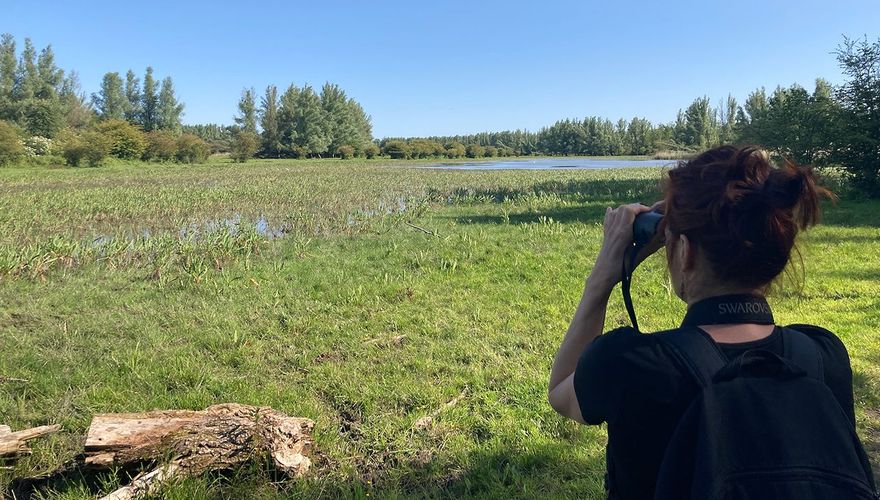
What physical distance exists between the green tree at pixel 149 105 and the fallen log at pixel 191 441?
67.6 m

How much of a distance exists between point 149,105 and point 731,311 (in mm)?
72030

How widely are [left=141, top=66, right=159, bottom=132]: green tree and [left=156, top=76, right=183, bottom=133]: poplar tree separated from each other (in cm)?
34

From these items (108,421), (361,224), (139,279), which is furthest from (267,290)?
(361,224)

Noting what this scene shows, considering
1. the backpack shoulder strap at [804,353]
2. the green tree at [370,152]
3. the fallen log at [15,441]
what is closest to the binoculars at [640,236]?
the backpack shoulder strap at [804,353]

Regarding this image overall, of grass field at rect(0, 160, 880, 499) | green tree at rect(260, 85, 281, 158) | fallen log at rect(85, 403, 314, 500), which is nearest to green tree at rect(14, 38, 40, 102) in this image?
green tree at rect(260, 85, 281, 158)

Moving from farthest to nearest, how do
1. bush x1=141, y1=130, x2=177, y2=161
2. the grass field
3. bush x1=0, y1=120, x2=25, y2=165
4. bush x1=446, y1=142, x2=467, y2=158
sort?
bush x1=446, y1=142, x2=467, y2=158 → bush x1=141, y1=130, x2=177, y2=161 → bush x1=0, y1=120, x2=25, y2=165 → the grass field

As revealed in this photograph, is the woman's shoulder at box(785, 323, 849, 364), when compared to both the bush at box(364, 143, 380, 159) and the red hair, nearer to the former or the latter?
the red hair

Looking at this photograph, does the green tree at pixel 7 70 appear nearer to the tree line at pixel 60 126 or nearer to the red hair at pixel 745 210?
the tree line at pixel 60 126

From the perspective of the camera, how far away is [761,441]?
39.0 inches

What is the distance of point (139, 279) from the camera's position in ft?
25.9

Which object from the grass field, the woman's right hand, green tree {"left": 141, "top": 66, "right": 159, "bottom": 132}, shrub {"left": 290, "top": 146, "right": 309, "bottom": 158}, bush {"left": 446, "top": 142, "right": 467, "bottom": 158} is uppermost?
green tree {"left": 141, "top": 66, "right": 159, "bottom": 132}

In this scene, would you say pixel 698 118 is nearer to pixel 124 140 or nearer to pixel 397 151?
pixel 397 151

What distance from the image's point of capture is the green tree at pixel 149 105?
6178cm

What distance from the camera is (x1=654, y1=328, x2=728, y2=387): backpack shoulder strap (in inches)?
42.4
